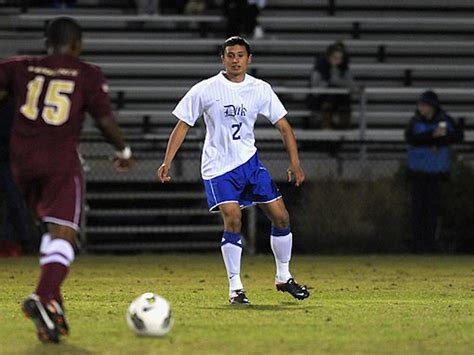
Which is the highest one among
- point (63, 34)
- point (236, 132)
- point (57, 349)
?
point (63, 34)

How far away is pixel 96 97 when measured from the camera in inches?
346

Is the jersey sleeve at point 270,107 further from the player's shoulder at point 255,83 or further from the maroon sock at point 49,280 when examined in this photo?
the maroon sock at point 49,280

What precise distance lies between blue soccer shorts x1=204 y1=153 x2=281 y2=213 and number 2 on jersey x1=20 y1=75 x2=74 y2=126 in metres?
3.05

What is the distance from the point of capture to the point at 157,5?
79.0ft

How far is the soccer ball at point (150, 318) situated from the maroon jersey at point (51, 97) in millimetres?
1108

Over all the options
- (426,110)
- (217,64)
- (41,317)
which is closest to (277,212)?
(41,317)

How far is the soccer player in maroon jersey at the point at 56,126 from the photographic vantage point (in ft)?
28.5

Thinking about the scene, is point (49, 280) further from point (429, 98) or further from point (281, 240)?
point (429, 98)

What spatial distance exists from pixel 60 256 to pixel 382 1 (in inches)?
698

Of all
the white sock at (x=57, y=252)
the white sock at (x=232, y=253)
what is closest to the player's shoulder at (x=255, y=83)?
the white sock at (x=232, y=253)

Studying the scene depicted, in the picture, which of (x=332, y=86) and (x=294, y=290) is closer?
(x=294, y=290)

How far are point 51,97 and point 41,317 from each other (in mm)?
1385

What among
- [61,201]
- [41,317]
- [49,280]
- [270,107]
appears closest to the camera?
[41,317]

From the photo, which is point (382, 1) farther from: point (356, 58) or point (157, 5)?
point (157, 5)
